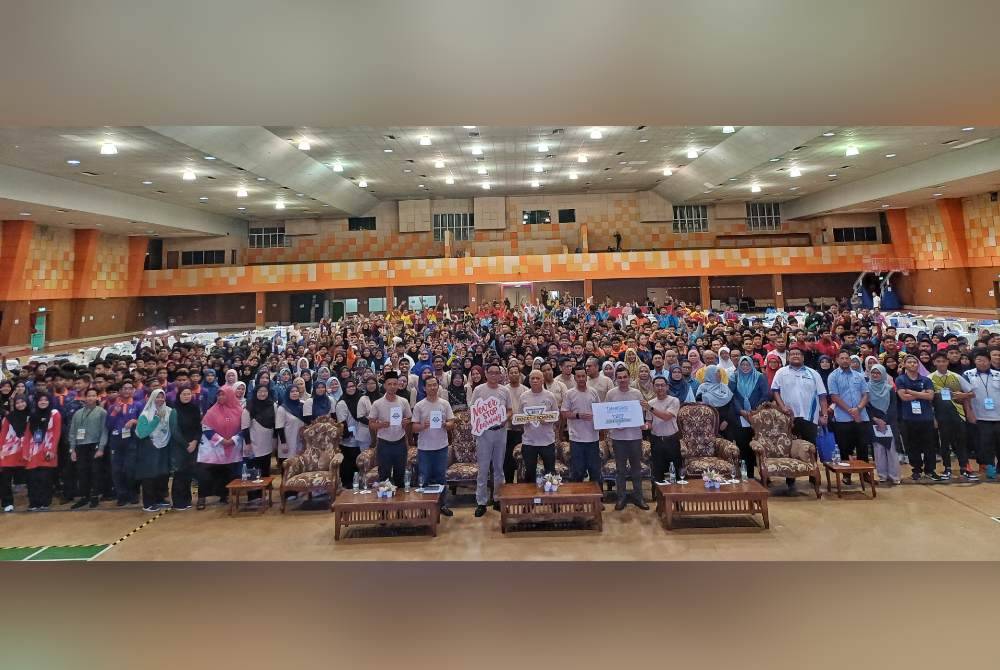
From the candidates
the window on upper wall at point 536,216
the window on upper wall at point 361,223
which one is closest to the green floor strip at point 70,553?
the window on upper wall at point 361,223

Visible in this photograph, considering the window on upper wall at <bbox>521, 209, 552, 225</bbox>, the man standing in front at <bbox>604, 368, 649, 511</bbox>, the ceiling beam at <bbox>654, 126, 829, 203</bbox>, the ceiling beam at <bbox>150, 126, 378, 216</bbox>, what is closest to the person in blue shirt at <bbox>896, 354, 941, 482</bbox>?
the man standing in front at <bbox>604, 368, 649, 511</bbox>

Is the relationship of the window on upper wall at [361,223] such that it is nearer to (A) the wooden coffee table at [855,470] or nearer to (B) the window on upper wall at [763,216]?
(B) the window on upper wall at [763,216]

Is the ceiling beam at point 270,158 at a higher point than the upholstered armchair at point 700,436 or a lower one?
higher

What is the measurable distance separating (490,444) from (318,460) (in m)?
2.07

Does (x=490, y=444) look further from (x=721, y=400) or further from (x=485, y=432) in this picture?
(x=721, y=400)

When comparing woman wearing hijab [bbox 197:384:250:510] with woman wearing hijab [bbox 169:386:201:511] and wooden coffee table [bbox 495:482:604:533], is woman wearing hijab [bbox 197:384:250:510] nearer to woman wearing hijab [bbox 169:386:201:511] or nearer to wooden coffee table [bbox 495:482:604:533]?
woman wearing hijab [bbox 169:386:201:511]

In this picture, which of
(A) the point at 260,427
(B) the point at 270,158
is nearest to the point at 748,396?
(A) the point at 260,427

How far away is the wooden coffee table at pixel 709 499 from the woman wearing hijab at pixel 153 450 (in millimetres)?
5654

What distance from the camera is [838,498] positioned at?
206 inches

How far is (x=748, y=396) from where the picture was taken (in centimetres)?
581

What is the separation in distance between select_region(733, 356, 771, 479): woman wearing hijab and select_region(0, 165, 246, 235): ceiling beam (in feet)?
60.4

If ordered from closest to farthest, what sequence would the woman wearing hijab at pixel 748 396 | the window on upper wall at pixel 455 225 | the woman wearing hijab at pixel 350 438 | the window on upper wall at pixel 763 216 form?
the woman wearing hijab at pixel 748 396 → the woman wearing hijab at pixel 350 438 → the window on upper wall at pixel 763 216 → the window on upper wall at pixel 455 225

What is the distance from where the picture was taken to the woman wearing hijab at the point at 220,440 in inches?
220
